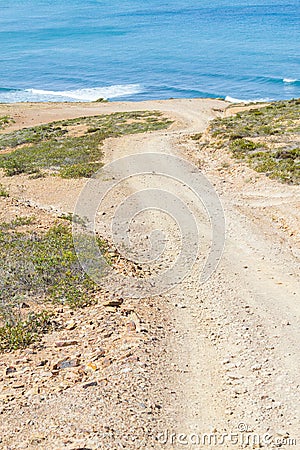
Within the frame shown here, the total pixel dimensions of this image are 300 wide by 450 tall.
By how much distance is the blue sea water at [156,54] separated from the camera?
274 feet

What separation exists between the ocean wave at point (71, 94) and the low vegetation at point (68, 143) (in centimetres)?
3114

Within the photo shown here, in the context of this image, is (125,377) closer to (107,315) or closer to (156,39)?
(107,315)

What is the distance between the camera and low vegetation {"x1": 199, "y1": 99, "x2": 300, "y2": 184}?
923 inches

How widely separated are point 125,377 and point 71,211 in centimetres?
1290

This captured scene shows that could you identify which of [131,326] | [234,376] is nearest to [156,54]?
[131,326]

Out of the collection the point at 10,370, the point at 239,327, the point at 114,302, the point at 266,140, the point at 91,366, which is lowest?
the point at 266,140

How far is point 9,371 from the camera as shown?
9289 millimetres

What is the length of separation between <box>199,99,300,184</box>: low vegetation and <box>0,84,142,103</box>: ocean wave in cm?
4618

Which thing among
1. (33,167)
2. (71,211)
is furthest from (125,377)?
(33,167)

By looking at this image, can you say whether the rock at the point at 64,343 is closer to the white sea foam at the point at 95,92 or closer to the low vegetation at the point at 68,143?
the low vegetation at the point at 68,143

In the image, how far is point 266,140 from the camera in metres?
28.6

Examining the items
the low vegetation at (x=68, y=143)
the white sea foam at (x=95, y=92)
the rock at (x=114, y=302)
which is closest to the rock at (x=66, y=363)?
the rock at (x=114, y=302)

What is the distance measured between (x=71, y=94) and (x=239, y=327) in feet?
259

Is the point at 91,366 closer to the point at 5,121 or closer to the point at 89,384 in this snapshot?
the point at 89,384
